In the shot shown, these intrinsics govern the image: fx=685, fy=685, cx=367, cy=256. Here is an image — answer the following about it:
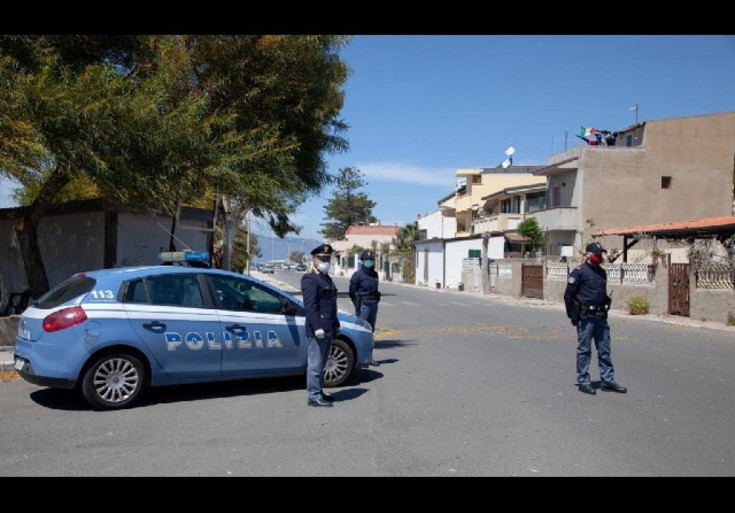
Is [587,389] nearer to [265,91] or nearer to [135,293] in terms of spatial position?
[135,293]

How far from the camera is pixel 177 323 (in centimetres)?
768

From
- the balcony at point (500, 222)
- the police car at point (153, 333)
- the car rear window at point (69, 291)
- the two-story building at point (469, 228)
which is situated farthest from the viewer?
the balcony at point (500, 222)

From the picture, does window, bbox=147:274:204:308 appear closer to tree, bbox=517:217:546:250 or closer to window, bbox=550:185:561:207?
tree, bbox=517:217:546:250

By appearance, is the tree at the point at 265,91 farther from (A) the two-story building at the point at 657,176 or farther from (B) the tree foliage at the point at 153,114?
(A) the two-story building at the point at 657,176

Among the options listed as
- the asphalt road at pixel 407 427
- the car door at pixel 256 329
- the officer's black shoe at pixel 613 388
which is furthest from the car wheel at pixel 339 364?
the officer's black shoe at pixel 613 388

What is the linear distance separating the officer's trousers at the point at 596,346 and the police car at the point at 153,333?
10.3ft

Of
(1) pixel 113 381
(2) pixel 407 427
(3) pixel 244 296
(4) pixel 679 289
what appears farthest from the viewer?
(4) pixel 679 289

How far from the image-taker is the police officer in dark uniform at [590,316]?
27.6 ft

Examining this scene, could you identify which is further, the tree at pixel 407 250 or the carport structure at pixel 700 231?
the tree at pixel 407 250

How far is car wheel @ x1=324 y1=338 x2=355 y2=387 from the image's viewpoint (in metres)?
8.72

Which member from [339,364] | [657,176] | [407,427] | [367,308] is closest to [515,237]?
[657,176]

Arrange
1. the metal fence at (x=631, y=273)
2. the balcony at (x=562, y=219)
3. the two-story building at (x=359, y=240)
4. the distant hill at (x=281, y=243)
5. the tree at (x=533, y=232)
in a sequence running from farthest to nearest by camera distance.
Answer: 1. the two-story building at (x=359, y=240)
2. the tree at (x=533, y=232)
3. the balcony at (x=562, y=219)
4. the distant hill at (x=281, y=243)
5. the metal fence at (x=631, y=273)

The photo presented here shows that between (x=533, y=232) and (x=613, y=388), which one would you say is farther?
(x=533, y=232)

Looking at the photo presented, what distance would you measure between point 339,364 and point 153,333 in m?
2.42
